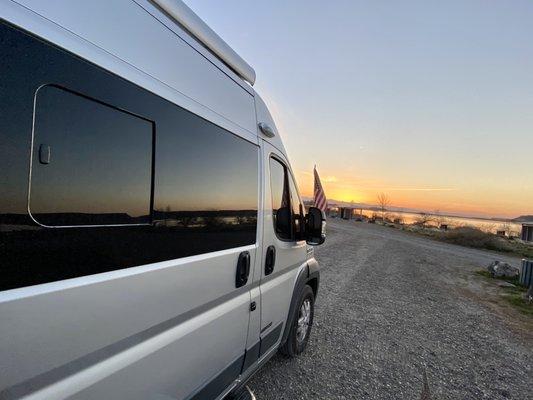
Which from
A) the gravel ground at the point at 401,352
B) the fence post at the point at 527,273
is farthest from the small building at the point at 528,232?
the gravel ground at the point at 401,352

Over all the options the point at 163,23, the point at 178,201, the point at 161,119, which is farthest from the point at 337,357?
the point at 163,23

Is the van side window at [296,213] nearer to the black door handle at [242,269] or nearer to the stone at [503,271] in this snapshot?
the black door handle at [242,269]

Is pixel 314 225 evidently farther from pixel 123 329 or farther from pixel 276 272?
pixel 123 329

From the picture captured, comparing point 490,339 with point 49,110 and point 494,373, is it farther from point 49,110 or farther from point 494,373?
point 49,110

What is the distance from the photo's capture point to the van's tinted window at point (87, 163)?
48.3 inches

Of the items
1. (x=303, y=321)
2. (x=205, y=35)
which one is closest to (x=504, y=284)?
(x=303, y=321)

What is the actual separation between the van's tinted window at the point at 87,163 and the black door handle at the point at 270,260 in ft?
4.77

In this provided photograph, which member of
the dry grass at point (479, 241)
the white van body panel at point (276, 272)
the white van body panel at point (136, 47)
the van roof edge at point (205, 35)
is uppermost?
the van roof edge at point (205, 35)

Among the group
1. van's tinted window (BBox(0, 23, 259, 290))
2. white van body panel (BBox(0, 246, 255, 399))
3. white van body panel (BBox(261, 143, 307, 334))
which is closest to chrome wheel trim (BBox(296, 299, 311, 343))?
white van body panel (BBox(261, 143, 307, 334))

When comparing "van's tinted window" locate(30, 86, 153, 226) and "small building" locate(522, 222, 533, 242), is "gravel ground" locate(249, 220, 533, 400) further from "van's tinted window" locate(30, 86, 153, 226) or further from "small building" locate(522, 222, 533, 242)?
"small building" locate(522, 222, 533, 242)

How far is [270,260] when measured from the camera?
3.02 metres

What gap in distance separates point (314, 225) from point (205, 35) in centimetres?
203

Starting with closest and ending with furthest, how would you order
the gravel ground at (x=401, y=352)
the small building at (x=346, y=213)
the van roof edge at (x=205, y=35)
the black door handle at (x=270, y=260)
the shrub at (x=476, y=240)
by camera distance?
the van roof edge at (x=205, y=35) < the black door handle at (x=270, y=260) < the gravel ground at (x=401, y=352) < the shrub at (x=476, y=240) < the small building at (x=346, y=213)

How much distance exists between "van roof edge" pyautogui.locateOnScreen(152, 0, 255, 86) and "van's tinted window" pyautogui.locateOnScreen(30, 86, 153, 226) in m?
0.72
